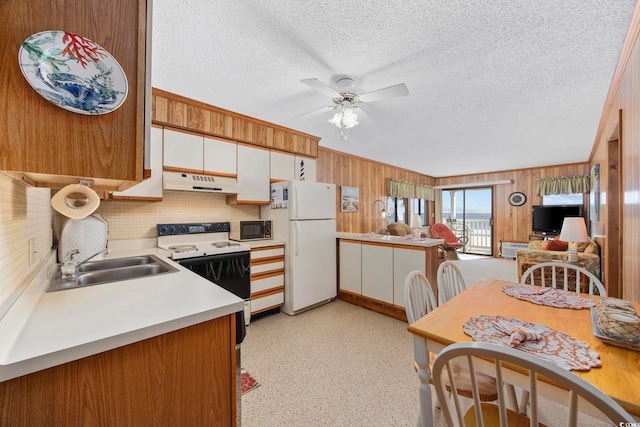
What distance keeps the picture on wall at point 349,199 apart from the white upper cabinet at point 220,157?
7.80 feet

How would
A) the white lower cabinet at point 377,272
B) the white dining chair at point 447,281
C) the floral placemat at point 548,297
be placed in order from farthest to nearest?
the white lower cabinet at point 377,272 → the white dining chair at point 447,281 → the floral placemat at point 548,297

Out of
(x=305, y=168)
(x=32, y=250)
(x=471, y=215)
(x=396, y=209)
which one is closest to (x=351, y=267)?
(x=305, y=168)

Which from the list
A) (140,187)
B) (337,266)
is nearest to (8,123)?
(140,187)

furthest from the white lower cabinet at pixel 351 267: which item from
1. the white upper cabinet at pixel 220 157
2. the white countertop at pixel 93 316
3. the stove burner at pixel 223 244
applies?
the white countertop at pixel 93 316

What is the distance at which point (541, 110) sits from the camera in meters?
2.90

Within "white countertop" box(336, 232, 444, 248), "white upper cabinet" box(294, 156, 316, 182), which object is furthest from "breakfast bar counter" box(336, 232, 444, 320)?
"white upper cabinet" box(294, 156, 316, 182)

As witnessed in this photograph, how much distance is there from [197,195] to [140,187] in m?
0.67

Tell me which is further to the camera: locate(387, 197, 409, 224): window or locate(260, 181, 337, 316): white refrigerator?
locate(387, 197, 409, 224): window

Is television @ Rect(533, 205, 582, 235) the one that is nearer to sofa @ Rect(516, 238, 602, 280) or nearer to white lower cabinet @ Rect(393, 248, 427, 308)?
sofa @ Rect(516, 238, 602, 280)

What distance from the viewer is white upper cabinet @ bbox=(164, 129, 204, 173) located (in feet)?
8.53

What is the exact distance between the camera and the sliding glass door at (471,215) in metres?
7.57

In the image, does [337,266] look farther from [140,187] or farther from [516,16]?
[516,16]

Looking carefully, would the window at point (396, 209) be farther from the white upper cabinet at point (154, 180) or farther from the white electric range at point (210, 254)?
the white upper cabinet at point (154, 180)

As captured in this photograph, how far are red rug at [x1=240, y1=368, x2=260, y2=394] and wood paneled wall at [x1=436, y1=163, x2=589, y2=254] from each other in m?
7.55
